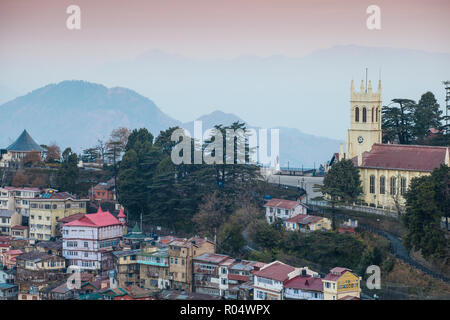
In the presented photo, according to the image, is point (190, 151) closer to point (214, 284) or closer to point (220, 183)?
point (220, 183)

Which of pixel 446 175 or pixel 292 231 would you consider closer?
pixel 446 175

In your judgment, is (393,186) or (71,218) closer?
(393,186)

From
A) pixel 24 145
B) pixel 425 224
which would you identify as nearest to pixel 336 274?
pixel 425 224

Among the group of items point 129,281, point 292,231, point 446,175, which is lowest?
point 129,281

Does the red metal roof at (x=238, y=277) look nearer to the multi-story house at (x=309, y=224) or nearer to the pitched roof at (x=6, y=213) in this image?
the multi-story house at (x=309, y=224)

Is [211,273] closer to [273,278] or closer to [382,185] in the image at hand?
[273,278]

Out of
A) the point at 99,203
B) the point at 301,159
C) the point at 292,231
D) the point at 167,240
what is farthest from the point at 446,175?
the point at 301,159
